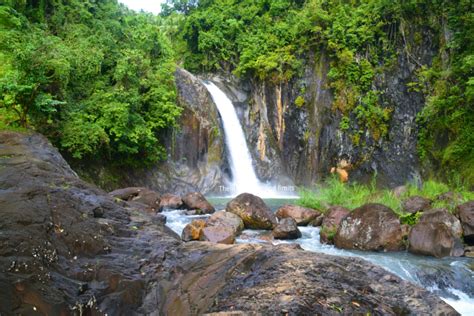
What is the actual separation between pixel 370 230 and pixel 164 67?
12261 millimetres

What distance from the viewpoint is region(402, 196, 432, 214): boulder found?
11289 millimetres

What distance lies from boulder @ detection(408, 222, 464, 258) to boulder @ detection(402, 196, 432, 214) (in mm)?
1908

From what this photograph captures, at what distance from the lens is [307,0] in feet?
80.5

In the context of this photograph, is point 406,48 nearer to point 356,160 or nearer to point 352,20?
point 352,20

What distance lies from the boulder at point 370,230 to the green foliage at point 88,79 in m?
8.46

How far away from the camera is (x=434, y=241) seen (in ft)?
29.9

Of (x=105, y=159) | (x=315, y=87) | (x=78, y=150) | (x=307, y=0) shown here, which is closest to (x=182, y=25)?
(x=307, y=0)

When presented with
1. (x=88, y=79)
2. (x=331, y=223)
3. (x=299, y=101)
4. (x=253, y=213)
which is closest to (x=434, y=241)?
(x=331, y=223)

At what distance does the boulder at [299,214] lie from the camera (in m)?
11.9

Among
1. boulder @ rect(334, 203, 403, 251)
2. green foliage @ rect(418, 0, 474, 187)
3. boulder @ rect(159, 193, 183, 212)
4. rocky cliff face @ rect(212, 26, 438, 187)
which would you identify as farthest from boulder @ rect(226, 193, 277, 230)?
rocky cliff face @ rect(212, 26, 438, 187)

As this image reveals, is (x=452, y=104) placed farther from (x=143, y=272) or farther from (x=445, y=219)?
(x=143, y=272)

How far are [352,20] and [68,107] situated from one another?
13.8 meters

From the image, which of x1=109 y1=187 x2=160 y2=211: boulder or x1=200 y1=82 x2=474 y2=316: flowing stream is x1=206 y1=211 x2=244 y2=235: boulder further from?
x1=109 y1=187 x2=160 y2=211: boulder

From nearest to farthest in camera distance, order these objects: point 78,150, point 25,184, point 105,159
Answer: point 25,184
point 78,150
point 105,159
